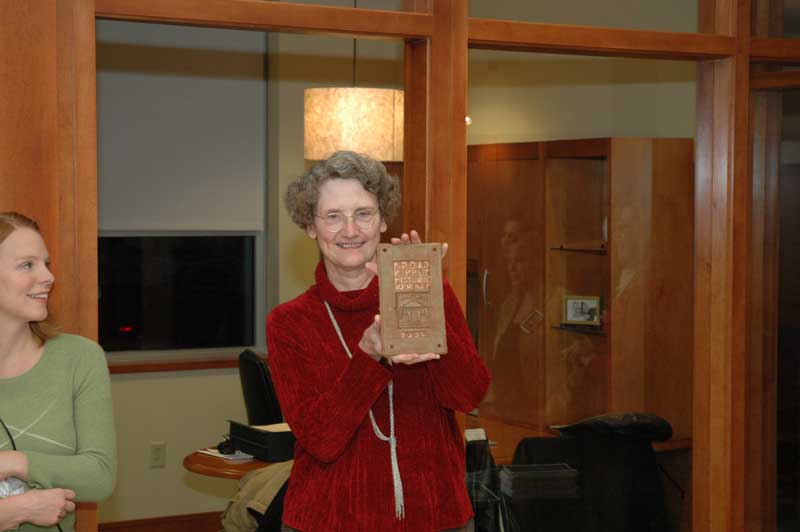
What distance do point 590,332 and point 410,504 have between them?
141 centimetres

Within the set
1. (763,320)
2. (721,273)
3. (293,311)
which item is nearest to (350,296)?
(293,311)

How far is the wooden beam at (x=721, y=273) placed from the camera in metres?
3.41

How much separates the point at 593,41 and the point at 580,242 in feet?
1.99

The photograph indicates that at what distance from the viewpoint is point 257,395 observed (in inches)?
128

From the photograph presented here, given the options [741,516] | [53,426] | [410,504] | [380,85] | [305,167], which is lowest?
[741,516]

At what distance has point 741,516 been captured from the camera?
11.3 feet

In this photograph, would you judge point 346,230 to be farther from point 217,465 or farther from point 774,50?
point 774,50

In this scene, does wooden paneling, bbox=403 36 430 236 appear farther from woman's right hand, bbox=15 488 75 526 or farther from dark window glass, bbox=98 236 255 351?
woman's right hand, bbox=15 488 75 526

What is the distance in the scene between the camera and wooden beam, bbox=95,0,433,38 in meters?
2.64

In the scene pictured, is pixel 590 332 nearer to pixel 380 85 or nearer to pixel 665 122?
pixel 665 122

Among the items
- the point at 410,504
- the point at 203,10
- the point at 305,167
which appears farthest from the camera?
the point at 305,167

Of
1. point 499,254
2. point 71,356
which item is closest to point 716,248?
point 499,254

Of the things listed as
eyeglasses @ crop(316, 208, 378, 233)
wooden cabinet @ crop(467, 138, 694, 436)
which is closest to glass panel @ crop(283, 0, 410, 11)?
wooden cabinet @ crop(467, 138, 694, 436)

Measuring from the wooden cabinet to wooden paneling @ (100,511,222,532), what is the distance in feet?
2.82
